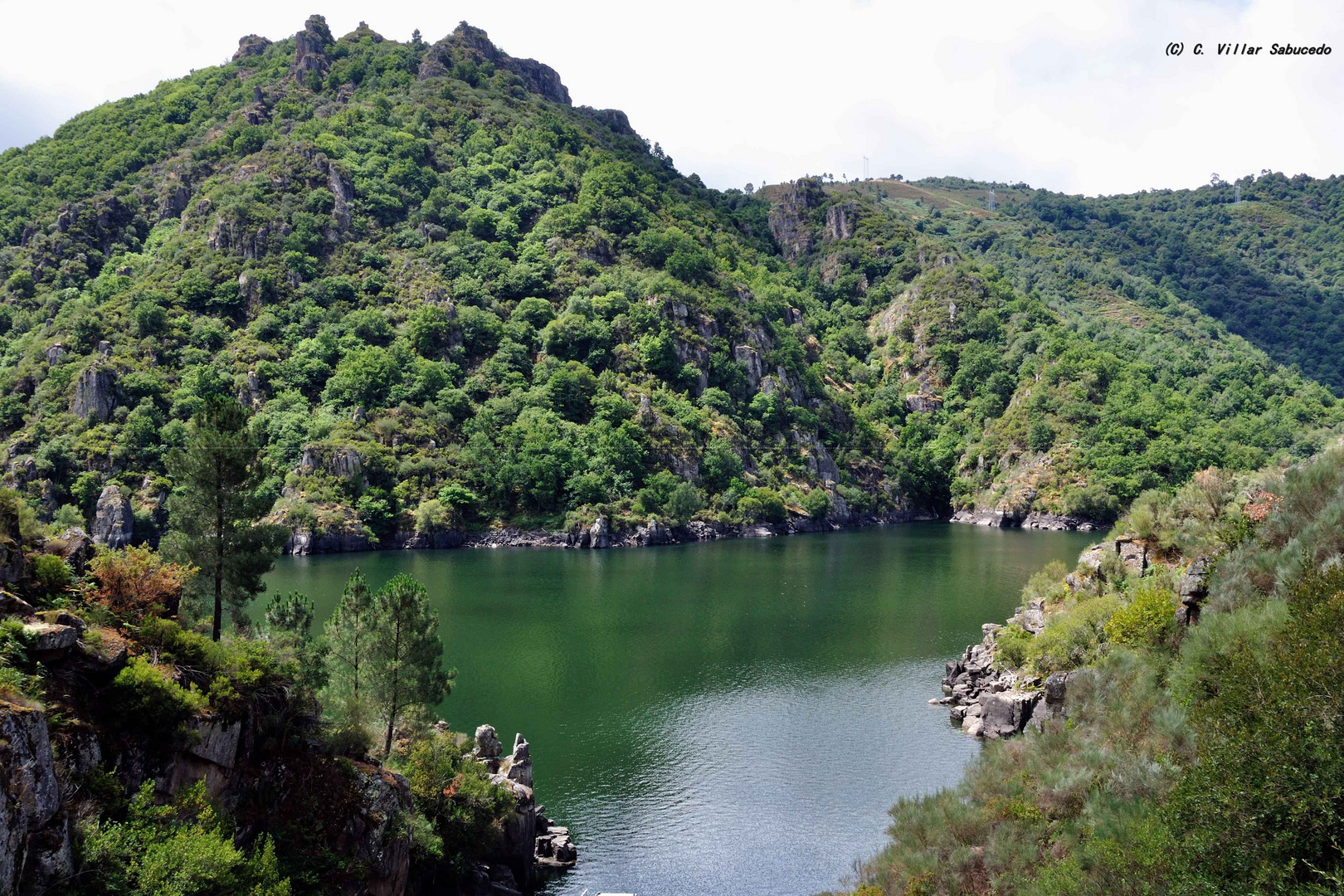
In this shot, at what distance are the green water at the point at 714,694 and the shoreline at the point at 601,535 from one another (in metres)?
9.37

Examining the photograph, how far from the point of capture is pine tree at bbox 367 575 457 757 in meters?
28.5

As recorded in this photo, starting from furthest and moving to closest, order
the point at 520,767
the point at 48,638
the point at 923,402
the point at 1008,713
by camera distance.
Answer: the point at 923,402, the point at 1008,713, the point at 520,767, the point at 48,638

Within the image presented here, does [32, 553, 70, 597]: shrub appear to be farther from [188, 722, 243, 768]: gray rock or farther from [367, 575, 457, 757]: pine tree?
[367, 575, 457, 757]: pine tree

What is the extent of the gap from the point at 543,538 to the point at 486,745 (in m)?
79.9

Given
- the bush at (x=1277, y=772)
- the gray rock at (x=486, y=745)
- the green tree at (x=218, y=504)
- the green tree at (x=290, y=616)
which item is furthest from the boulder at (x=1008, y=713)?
the green tree at (x=218, y=504)

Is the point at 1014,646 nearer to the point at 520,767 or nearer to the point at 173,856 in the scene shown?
the point at 520,767

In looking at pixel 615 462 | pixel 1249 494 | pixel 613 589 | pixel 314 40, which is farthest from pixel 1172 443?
pixel 314 40

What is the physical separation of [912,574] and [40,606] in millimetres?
75173

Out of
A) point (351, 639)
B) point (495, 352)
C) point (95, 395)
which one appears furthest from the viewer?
point (495, 352)

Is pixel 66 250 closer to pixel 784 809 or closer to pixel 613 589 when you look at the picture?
pixel 613 589

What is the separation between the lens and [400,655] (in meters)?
28.6

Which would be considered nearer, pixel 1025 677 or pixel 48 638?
pixel 48 638

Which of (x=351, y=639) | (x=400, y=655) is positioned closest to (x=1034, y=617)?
(x=400, y=655)

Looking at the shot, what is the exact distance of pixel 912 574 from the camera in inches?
3307
